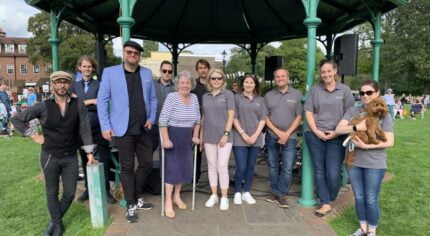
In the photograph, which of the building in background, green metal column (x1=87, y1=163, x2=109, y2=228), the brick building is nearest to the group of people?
green metal column (x1=87, y1=163, x2=109, y2=228)

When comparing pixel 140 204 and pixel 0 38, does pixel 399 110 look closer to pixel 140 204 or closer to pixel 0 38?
pixel 140 204

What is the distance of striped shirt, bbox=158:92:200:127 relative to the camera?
380cm

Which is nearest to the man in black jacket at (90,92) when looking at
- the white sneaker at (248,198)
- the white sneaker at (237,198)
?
the white sneaker at (237,198)

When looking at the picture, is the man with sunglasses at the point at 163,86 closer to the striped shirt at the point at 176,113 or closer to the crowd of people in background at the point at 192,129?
the crowd of people in background at the point at 192,129

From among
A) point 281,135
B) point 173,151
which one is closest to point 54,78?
point 173,151

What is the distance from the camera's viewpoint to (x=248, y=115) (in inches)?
163

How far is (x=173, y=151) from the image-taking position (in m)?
3.90

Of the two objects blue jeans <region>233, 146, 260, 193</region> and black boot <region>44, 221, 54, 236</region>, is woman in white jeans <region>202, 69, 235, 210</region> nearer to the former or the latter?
blue jeans <region>233, 146, 260, 193</region>

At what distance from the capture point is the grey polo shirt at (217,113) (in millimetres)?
4020

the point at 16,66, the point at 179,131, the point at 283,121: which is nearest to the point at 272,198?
the point at 283,121

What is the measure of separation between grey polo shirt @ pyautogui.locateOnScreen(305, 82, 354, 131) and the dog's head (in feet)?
2.00

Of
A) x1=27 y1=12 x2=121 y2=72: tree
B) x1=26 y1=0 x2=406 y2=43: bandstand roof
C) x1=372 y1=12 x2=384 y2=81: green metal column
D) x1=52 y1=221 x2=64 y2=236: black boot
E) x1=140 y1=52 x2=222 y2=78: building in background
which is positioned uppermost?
x1=27 y1=12 x2=121 y2=72: tree

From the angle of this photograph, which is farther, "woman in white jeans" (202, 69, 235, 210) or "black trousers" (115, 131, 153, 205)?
"woman in white jeans" (202, 69, 235, 210)

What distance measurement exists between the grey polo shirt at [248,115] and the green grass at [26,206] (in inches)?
72.2
